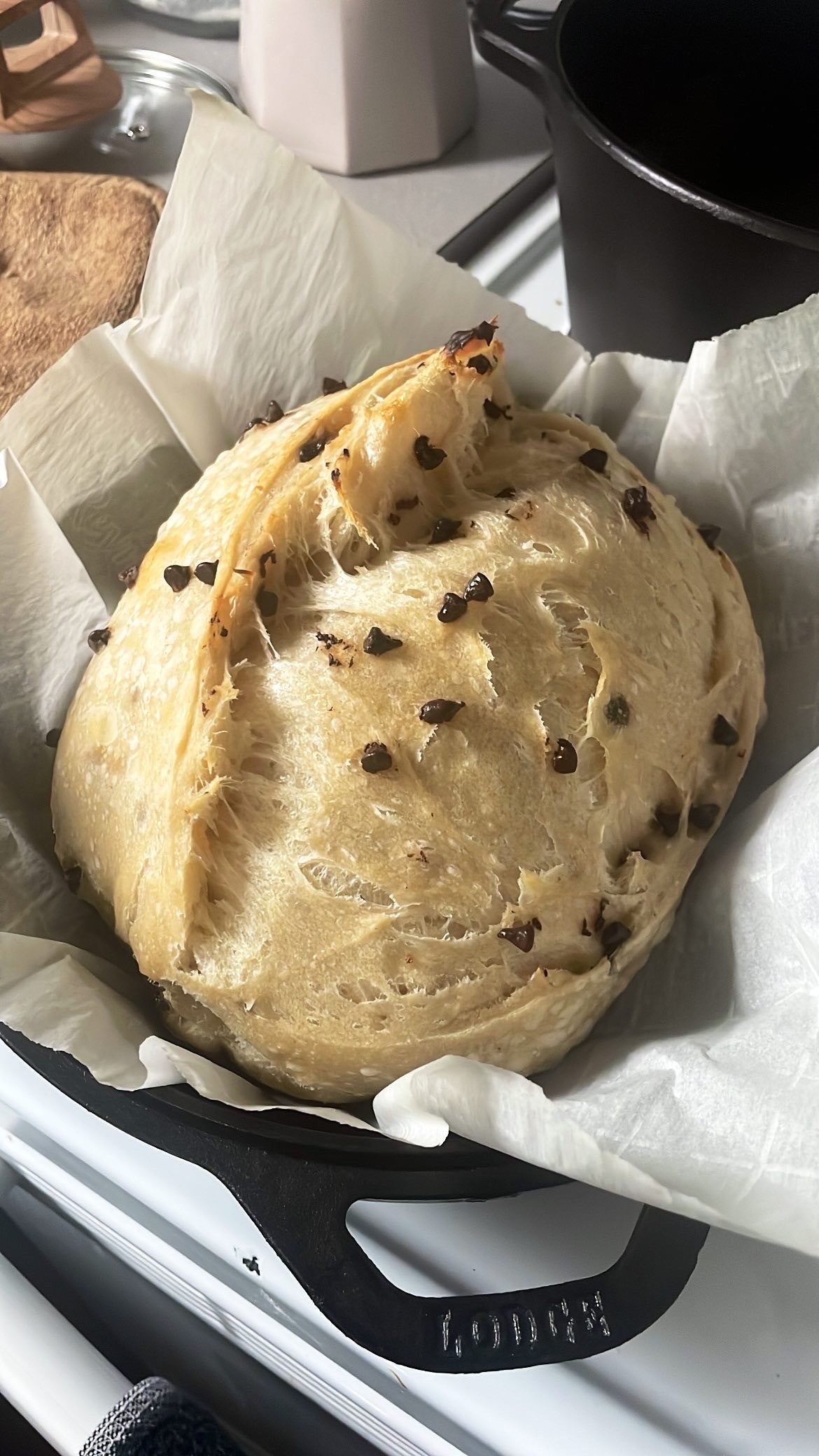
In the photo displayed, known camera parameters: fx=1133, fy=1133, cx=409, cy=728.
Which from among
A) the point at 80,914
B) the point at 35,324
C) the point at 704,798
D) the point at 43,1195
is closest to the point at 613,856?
the point at 704,798

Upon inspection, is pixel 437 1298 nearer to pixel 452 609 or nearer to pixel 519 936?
pixel 519 936

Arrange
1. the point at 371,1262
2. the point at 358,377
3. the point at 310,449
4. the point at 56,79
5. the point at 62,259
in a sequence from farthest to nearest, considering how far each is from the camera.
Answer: the point at 56,79, the point at 62,259, the point at 358,377, the point at 310,449, the point at 371,1262

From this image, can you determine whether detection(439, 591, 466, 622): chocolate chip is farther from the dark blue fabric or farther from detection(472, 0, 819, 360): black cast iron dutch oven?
the dark blue fabric

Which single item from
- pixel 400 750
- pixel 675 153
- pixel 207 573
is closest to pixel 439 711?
pixel 400 750

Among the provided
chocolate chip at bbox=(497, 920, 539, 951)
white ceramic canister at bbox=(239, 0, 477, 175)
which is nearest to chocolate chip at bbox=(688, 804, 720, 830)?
chocolate chip at bbox=(497, 920, 539, 951)

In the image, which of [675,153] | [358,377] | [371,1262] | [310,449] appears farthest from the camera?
[675,153]

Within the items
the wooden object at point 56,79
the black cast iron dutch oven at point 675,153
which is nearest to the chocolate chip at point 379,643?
the black cast iron dutch oven at point 675,153

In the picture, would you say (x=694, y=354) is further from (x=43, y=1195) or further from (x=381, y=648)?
(x=43, y=1195)

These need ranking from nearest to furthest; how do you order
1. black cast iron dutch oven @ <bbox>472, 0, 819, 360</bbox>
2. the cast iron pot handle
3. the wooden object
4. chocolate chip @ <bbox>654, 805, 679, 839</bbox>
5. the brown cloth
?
the cast iron pot handle → chocolate chip @ <bbox>654, 805, 679, 839</bbox> → black cast iron dutch oven @ <bbox>472, 0, 819, 360</bbox> → the brown cloth → the wooden object
